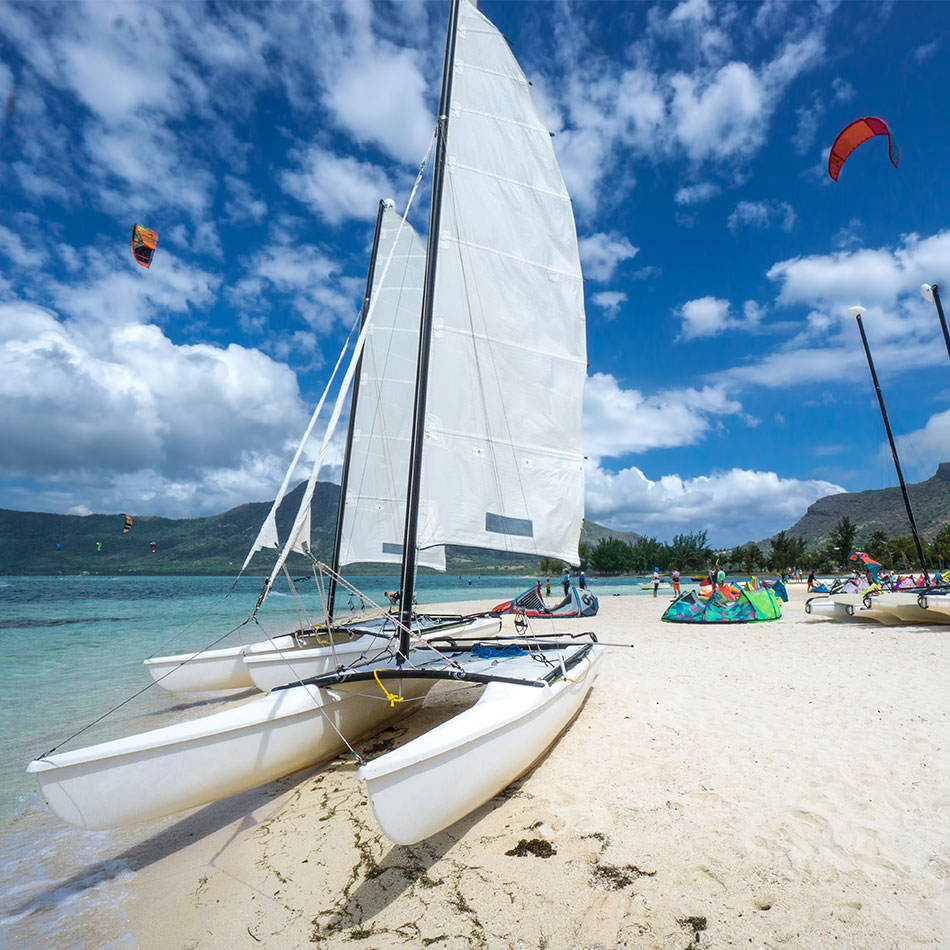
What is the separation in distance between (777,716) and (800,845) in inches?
114

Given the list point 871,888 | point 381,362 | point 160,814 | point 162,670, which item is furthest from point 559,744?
point 381,362

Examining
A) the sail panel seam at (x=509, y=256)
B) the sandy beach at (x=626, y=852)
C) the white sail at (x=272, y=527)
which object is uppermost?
the sail panel seam at (x=509, y=256)

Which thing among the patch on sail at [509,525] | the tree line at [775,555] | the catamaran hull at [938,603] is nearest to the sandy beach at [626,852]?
the patch on sail at [509,525]

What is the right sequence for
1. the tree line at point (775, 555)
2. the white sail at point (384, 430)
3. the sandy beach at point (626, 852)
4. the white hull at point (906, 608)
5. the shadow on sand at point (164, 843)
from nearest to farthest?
the sandy beach at point (626, 852)
the shadow on sand at point (164, 843)
the white sail at point (384, 430)
the white hull at point (906, 608)
the tree line at point (775, 555)

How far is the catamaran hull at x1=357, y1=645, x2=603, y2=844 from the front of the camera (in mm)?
3070

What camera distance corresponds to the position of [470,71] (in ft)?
24.8

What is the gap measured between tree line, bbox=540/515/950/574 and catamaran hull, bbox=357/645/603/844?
100 feet

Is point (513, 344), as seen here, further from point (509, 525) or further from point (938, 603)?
point (938, 603)

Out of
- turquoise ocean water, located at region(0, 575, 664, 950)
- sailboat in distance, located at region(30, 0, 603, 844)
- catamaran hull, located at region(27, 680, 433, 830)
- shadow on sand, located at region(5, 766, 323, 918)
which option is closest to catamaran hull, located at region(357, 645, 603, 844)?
sailboat in distance, located at region(30, 0, 603, 844)

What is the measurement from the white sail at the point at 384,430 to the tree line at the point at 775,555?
986 inches

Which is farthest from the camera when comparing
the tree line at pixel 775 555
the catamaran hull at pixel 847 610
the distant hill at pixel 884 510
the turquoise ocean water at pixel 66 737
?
the distant hill at pixel 884 510

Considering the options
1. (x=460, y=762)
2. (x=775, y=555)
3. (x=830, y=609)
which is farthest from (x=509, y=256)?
(x=775, y=555)

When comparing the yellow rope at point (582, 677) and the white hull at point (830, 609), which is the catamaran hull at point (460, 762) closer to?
the yellow rope at point (582, 677)

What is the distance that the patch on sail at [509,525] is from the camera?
6.94 meters
